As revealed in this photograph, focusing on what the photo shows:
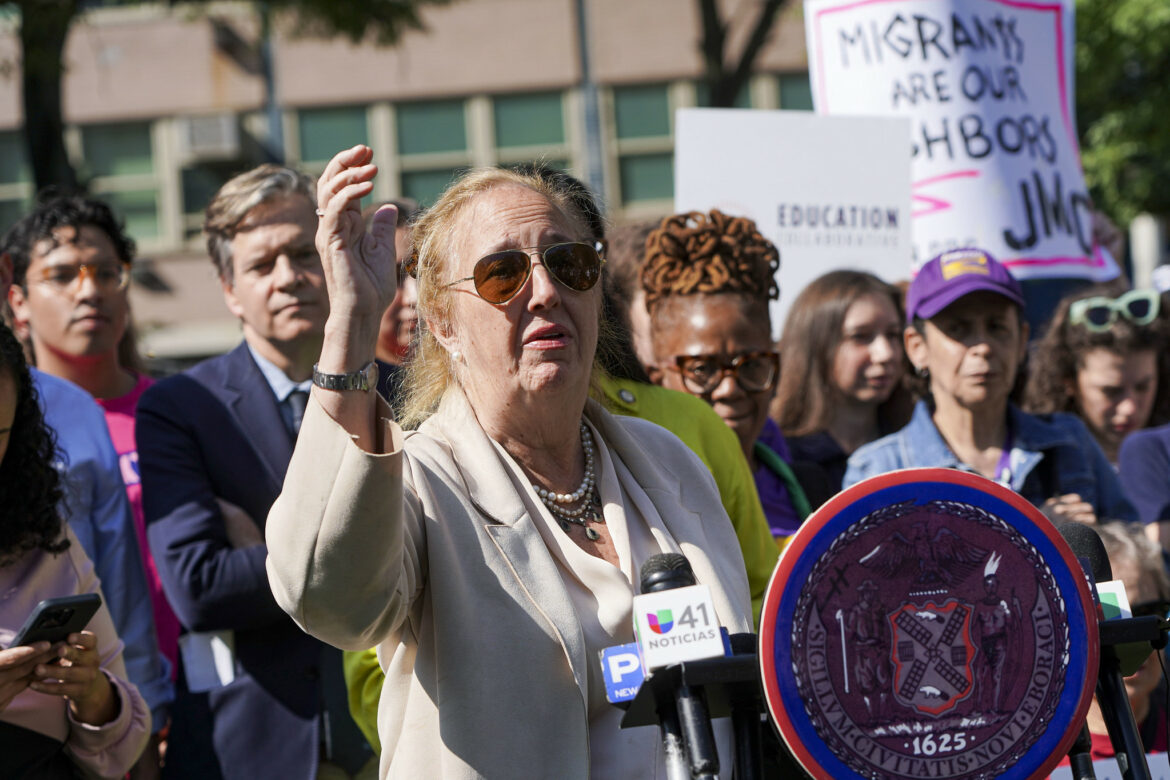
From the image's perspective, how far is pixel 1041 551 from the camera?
1.53 metres

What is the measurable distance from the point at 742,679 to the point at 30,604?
191 cm

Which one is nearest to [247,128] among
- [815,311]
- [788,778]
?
[815,311]

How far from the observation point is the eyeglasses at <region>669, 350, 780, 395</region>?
3.39 m

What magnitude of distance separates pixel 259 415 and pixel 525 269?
53.7 inches

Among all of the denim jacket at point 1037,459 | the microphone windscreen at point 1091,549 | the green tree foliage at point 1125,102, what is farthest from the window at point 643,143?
the microphone windscreen at point 1091,549

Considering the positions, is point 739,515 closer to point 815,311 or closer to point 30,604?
point 30,604

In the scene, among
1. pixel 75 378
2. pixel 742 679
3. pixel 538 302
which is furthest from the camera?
pixel 75 378

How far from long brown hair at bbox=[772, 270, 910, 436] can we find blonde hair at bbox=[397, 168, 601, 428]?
229 centimetres

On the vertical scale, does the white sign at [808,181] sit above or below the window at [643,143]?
below

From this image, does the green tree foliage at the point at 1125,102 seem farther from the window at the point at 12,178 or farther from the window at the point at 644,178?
the window at the point at 12,178

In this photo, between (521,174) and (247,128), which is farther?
(247,128)

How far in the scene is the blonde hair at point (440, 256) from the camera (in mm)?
2303

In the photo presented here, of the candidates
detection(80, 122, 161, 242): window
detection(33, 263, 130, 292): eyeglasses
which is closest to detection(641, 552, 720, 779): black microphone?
detection(33, 263, 130, 292): eyeglasses

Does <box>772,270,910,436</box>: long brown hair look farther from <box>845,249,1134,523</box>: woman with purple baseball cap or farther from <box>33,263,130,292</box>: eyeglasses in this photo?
<box>33,263,130,292</box>: eyeglasses
